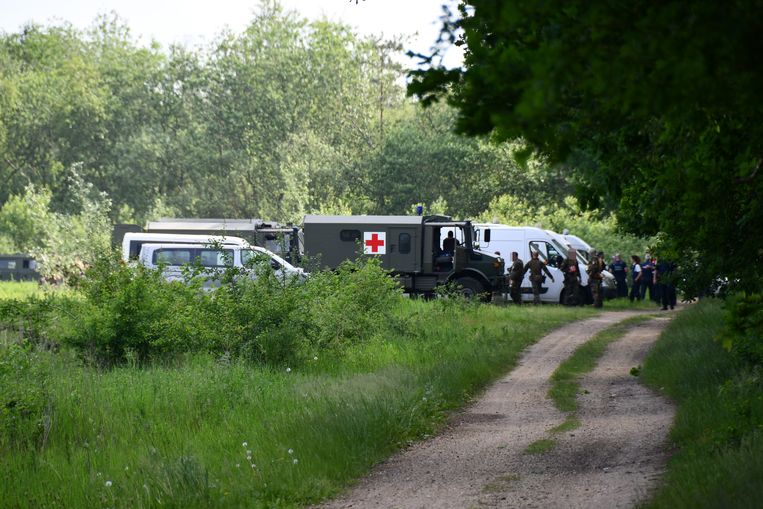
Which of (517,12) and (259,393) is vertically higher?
(517,12)

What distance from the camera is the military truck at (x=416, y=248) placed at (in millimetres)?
32125

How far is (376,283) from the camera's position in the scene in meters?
20.6

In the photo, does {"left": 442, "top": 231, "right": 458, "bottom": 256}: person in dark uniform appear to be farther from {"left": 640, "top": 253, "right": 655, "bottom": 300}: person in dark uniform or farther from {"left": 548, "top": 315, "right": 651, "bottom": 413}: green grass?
{"left": 548, "top": 315, "right": 651, "bottom": 413}: green grass

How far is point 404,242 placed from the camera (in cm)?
3347

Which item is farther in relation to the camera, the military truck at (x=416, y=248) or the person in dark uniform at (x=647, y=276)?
the person in dark uniform at (x=647, y=276)

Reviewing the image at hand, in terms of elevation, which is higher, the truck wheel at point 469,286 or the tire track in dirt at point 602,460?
the truck wheel at point 469,286

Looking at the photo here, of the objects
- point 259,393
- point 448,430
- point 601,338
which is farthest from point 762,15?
point 601,338

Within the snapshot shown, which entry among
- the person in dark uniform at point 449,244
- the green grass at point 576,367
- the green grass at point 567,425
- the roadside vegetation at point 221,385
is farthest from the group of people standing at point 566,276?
the green grass at point 567,425

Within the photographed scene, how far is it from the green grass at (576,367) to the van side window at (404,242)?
366 inches

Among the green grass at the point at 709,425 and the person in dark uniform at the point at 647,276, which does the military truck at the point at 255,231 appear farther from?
the green grass at the point at 709,425

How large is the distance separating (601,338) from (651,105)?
58.8 ft

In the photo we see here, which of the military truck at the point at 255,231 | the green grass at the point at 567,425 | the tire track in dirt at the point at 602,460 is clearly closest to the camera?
the tire track in dirt at the point at 602,460

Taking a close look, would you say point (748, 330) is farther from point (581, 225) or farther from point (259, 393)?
point (581, 225)

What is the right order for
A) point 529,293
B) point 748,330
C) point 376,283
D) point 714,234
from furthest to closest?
point 529,293 → point 376,283 → point 714,234 → point 748,330
